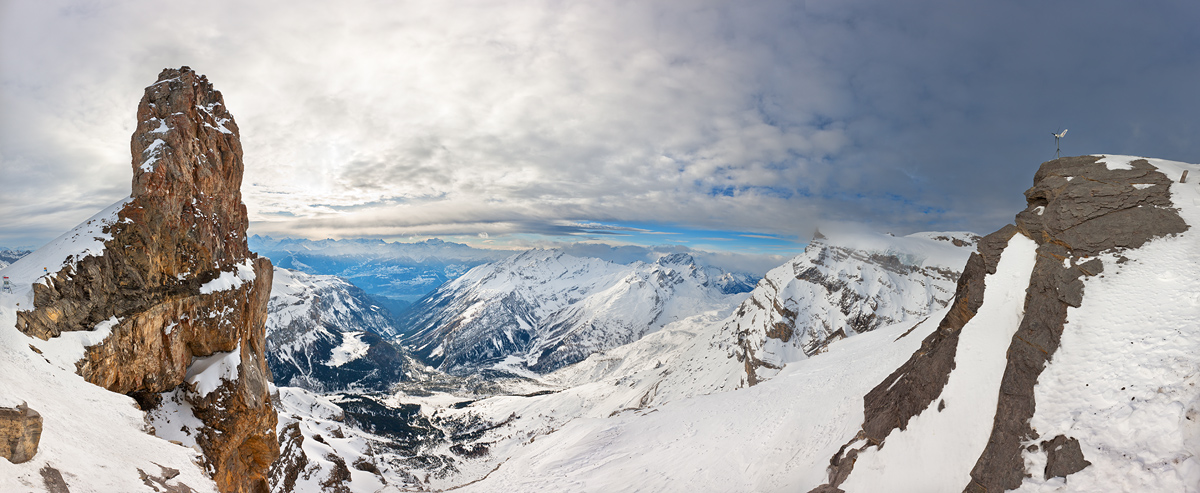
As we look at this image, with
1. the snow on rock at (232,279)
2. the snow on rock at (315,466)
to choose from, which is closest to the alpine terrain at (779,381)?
the snow on rock at (232,279)

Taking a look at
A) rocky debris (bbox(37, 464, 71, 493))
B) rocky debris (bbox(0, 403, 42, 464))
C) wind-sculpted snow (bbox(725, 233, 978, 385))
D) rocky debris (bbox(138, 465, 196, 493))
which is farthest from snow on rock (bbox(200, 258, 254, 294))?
wind-sculpted snow (bbox(725, 233, 978, 385))

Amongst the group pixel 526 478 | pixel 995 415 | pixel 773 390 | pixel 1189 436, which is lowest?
pixel 526 478

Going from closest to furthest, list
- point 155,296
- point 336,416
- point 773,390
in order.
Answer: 1. point 155,296
2. point 773,390
3. point 336,416

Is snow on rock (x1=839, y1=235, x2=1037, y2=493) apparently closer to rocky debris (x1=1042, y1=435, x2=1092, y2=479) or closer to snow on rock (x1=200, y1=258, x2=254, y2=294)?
rocky debris (x1=1042, y1=435, x2=1092, y2=479)

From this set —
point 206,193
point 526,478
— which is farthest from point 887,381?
point 206,193

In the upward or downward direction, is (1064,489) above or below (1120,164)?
below

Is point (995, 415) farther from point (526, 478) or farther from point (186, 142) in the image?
point (186, 142)

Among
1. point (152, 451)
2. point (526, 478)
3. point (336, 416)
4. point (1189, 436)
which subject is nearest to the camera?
point (1189, 436)
